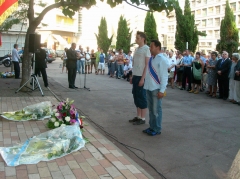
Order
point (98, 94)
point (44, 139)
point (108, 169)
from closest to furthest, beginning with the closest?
point (108, 169) → point (44, 139) → point (98, 94)

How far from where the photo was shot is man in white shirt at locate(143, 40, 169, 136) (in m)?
6.46

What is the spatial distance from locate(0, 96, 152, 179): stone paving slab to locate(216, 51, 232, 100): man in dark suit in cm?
777

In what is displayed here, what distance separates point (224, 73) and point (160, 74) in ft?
23.3

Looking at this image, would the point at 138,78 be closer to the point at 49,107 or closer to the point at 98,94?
the point at 49,107

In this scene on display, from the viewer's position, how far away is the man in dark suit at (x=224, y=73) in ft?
41.4

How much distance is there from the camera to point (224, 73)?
41.8ft

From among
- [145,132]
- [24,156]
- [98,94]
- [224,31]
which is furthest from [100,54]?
[24,156]

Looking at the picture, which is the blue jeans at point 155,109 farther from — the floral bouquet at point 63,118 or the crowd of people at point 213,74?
the crowd of people at point 213,74

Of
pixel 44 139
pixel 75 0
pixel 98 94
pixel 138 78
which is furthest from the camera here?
pixel 98 94

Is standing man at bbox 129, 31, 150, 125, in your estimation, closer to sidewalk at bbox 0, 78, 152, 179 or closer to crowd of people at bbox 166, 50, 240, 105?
sidewalk at bbox 0, 78, 152, 179

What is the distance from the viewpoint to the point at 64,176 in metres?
4.28

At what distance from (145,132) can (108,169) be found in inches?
96.0

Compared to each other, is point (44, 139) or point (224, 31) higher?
point (224, 31)

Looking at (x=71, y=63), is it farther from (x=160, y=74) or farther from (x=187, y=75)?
(x=160, y=74)
